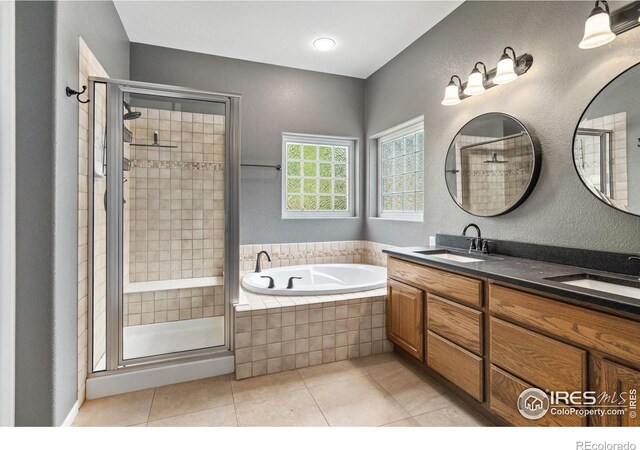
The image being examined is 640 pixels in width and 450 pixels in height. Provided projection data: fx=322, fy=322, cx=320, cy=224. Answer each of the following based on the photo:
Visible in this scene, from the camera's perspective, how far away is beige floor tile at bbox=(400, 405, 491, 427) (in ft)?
A: 5.62

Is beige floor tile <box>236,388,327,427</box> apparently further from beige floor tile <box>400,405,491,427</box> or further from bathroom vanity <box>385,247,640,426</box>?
bathroom vanity <box>385,247,640,426</box>

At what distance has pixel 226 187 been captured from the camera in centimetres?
235

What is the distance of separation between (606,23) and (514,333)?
4.83ft

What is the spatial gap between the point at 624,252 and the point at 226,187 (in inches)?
91.8

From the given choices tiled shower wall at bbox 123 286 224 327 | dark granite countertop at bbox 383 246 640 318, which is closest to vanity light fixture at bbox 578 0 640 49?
dark granite countertop at bbox 383 246 640 318

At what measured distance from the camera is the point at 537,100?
1952mm

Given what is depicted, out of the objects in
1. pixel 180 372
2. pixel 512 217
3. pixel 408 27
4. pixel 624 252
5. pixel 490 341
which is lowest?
pixel 180 372

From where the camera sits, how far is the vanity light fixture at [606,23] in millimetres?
1462

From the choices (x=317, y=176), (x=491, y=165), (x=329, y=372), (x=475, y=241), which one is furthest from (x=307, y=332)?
(x=317, y=176)

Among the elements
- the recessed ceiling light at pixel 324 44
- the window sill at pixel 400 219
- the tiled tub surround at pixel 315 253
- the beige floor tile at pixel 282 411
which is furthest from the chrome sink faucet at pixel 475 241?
the recessed ceiling light at pixel 324 44

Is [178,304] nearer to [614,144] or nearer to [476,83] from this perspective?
[476,83]

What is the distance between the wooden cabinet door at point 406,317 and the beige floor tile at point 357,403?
0.36 metres
